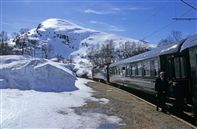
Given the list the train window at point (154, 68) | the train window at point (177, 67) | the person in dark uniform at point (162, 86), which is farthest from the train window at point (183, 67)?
the train window at point (154, 68)

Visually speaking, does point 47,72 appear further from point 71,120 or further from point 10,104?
point 71,120

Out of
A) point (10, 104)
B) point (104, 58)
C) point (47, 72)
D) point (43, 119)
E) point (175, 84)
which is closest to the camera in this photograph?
point (43, 119)

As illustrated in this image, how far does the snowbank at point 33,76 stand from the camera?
2616 centimetres

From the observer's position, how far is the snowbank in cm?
2616

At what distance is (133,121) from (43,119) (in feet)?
10.7

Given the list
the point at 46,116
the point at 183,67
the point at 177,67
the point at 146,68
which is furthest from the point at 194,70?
the point at 146,68

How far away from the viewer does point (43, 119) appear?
13.9 metres

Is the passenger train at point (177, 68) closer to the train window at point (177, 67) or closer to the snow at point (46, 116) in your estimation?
the train window at point (177, 67)

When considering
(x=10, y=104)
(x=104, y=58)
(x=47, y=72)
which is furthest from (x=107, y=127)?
(x=104, y=58)

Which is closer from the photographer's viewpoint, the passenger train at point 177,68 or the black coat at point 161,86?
the passenger train at point 177,68

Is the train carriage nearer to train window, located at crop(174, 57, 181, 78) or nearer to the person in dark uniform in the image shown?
train window, located at crop(174, 57, 181, 78)

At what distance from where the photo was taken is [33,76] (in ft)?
89.1

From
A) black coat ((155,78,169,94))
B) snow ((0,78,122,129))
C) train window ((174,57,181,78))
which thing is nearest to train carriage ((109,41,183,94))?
train window ((174,57,181,78))

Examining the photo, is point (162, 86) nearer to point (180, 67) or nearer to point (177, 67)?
point (177, 67)
